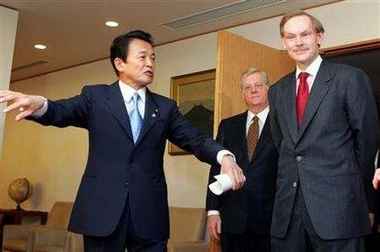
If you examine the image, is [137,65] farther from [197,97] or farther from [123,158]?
[197,97]

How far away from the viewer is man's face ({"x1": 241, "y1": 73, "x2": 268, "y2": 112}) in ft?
9.18

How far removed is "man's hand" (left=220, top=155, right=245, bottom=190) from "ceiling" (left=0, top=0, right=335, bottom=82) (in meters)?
2.55

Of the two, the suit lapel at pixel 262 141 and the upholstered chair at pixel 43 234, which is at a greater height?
the suit lapel at pixel 262 141

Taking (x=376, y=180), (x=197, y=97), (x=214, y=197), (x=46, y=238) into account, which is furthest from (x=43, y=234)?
(x=376, y=180)

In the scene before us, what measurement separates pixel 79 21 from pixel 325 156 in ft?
11.9

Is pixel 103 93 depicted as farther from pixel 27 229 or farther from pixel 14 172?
pixel 14 172

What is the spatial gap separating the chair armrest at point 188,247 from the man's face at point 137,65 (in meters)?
1.97

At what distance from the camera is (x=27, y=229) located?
18.8ft

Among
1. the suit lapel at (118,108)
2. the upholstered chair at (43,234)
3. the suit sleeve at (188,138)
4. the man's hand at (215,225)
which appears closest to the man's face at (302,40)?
the suit sleeve at (188,138)

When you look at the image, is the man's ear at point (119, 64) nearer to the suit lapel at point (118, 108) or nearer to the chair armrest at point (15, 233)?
the suit lapel at point (118, 108)

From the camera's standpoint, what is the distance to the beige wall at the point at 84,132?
406 cm

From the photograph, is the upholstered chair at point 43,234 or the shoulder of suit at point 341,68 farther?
the upholstered chair at point 43,234

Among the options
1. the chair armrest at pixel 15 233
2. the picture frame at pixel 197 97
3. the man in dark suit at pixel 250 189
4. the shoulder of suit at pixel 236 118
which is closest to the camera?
the man in dark suit at pixel 250 189

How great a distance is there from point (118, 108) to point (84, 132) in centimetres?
450
